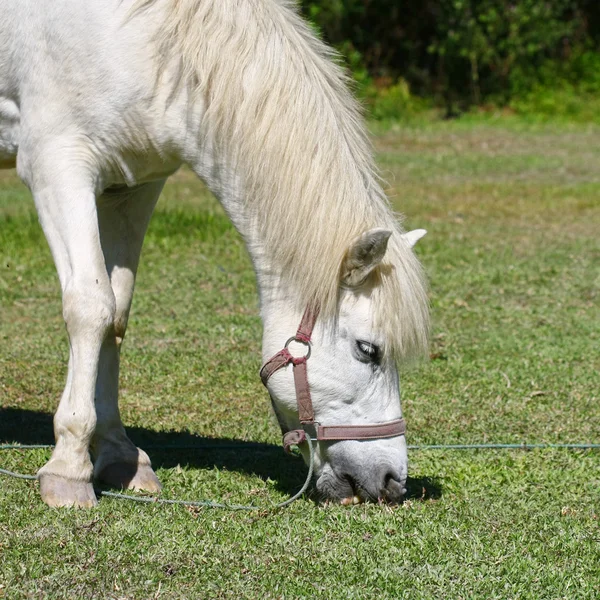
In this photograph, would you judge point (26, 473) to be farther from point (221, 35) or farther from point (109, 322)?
point (221, 35)

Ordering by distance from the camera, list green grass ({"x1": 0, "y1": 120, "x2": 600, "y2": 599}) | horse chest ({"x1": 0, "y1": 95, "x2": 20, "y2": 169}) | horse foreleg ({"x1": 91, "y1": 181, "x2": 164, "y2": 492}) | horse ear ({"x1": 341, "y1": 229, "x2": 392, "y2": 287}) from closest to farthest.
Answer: green grass ({"x1": 0, "y1": 120, "x2": 600, "y2": 599}) → horse ear ({"x1": 341, "y1": 229, "x2": 392, "y2": 287}) → horse chest ({"x1": 0, "y1": 95, "x2": 20, "y2": 169}) → horse foreleg ({"x1": 91, "y1": 181, "x2": 164, "y2": 492})

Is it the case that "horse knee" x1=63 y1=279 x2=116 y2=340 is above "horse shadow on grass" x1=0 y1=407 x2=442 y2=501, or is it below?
above

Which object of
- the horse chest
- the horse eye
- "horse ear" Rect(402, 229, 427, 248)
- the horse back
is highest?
the horse back

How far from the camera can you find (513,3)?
1864 centimetres

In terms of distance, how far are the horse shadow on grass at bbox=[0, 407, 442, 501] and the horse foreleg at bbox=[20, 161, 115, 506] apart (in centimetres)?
68

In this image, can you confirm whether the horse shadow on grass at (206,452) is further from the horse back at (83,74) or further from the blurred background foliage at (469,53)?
the blurred background foliage at (469,53)

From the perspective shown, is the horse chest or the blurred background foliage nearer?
the horse chest

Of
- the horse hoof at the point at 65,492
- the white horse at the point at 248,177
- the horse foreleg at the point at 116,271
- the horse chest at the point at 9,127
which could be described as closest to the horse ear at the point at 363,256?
the white horse at the point at 248,177

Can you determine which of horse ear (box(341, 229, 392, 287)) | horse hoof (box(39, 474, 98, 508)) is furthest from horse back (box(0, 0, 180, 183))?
horse hoof (box(39, 474, 98, 508))

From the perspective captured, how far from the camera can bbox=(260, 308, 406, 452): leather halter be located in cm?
357

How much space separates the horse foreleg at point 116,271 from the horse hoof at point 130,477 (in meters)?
0.09

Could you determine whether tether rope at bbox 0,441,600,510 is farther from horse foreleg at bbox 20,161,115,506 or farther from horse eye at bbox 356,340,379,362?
horse eye at bbox 356,340,379,362

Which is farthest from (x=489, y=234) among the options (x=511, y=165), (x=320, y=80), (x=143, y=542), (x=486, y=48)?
(x=486, y=48)

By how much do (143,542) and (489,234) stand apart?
7027 mm
